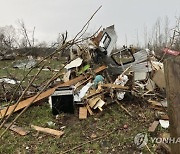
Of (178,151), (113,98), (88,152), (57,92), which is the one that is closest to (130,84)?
(113,98)

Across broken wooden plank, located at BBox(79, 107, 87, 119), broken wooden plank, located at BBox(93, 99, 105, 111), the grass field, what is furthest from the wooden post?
broken wooden plank, located at BBox(93, 99, 105, 111)

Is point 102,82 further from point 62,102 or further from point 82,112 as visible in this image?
point 62,102

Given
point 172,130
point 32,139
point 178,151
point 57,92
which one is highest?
point 172,130

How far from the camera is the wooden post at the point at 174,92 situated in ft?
5.86

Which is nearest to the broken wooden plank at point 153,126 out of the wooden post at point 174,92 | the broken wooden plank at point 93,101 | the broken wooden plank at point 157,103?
the broken wooden plank at point 157,103

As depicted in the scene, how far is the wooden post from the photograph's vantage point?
1.79 meters

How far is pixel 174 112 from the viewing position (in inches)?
72.0

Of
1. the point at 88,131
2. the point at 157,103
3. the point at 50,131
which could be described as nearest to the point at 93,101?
the point at 88,131

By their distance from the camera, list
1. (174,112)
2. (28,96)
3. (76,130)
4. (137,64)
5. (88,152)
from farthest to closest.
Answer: (137,64)
(28,96)
(76,130)
(88,152)
(174,112)

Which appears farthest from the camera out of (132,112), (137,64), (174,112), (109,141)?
(137,64)

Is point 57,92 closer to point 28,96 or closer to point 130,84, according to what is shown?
point 28,96

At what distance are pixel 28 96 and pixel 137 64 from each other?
2.82 meters

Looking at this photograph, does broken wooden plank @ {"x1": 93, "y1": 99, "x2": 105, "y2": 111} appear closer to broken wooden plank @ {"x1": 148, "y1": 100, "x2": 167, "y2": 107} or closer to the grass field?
the grass field

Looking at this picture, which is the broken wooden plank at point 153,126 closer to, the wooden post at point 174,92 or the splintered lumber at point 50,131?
the splintered lumber at point 50,131
